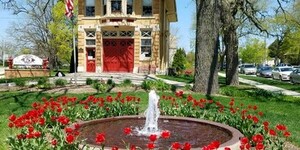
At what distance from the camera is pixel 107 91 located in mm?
16219

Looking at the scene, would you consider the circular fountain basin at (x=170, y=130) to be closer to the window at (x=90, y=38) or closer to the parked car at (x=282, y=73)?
the window at (x=90, y=38)

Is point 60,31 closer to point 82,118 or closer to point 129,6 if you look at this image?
point 129,6

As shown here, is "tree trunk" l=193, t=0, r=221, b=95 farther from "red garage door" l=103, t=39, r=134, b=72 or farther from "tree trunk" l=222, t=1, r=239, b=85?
"red garage door" l=103, t=39, r=134, b=72

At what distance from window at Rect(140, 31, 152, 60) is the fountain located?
19.0 meters

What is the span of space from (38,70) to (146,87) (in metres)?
16.2

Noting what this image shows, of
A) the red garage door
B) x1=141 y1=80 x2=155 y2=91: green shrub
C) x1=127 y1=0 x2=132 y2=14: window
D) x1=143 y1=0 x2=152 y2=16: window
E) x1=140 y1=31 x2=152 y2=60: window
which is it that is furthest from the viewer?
the red garage door

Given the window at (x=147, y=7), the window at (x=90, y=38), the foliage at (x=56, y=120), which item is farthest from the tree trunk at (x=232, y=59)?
the foliage at (x=56, y=120)

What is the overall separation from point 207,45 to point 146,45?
12.6m

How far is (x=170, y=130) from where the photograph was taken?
8352 millimetres

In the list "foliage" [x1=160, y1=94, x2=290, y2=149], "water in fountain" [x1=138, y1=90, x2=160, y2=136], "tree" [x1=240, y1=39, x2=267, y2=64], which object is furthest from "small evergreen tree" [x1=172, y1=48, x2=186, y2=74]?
"tree" [x1=240, y1=39, x2=267, y2=64]

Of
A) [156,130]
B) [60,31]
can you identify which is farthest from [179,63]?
[156,130]

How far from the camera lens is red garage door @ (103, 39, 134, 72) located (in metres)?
28.8

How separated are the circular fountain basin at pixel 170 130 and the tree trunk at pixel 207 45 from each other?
6.87m

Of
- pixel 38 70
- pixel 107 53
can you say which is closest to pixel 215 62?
pixel 107 53
